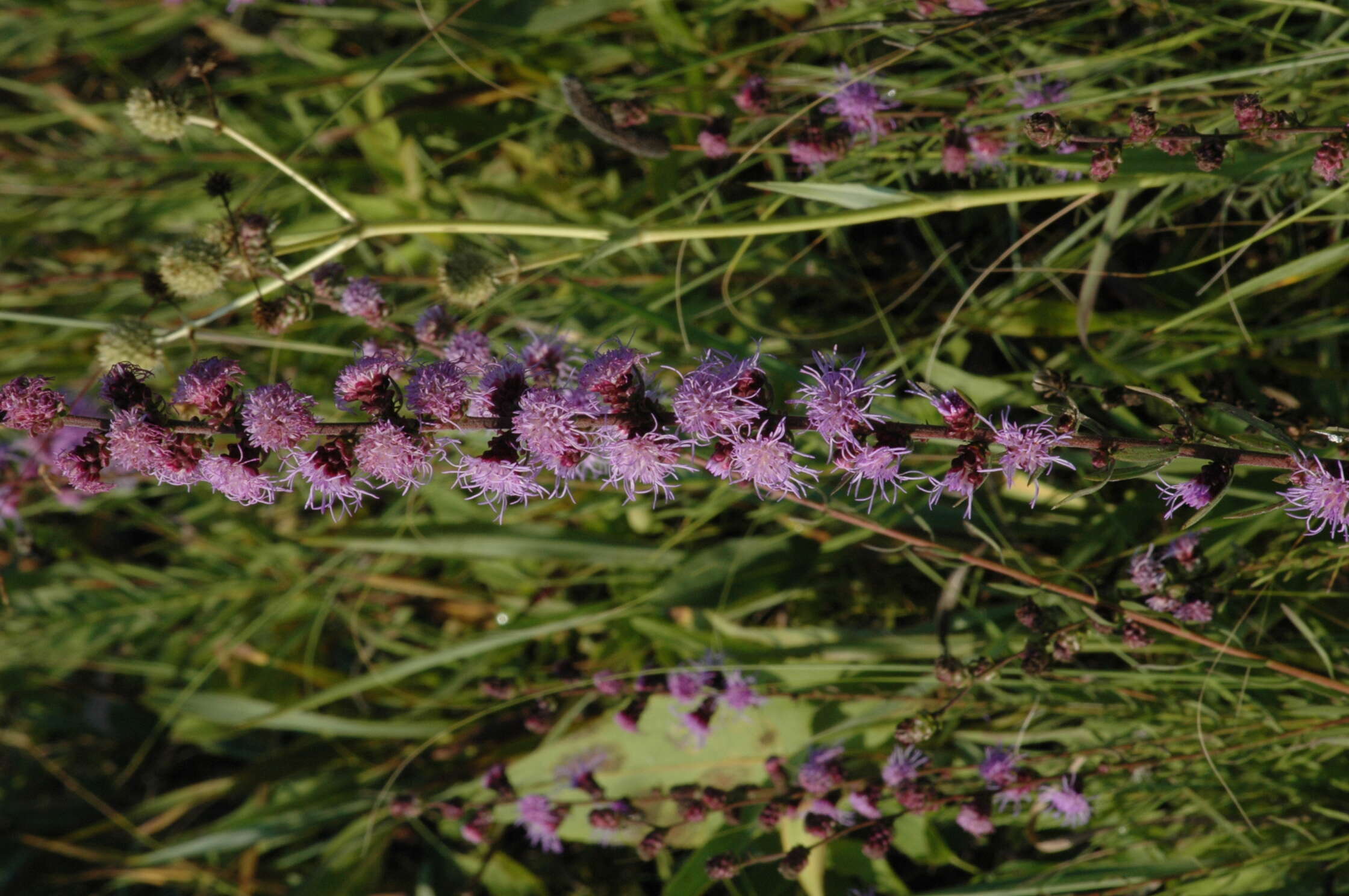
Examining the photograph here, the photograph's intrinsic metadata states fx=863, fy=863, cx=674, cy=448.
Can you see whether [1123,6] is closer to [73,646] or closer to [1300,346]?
[1300,346]

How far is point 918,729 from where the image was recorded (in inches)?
78.3

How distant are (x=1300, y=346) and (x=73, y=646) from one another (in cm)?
462

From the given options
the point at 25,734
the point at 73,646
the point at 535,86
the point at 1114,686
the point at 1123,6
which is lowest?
the point at 25,734

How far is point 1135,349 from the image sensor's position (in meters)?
2.43

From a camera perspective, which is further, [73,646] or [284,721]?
[73,646]

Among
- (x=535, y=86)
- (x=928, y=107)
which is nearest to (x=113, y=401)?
(x=535, y=86)

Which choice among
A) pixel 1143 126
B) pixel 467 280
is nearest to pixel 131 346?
pixel 467 280

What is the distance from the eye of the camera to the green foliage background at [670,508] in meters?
2.18

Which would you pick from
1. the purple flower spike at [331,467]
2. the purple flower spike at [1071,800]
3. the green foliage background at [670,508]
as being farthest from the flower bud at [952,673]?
the purple flower spike at [331,467]

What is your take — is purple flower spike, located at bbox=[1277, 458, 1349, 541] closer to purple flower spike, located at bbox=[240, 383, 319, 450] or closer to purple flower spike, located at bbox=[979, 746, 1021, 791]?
purple flower spike, located at bbox=[979, 746, 1021, 791]

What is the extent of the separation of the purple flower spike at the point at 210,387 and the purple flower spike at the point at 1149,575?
200 centimetres

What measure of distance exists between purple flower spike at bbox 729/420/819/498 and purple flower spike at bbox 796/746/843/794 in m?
1.12

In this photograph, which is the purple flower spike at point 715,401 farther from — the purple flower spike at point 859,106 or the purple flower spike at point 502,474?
the purple flower spike at point 859,106

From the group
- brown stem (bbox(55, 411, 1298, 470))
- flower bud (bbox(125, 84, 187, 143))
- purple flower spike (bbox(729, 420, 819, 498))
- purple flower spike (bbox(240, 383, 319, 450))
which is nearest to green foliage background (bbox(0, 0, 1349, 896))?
brown stem (bbox(55, 411, 1298, 470))
